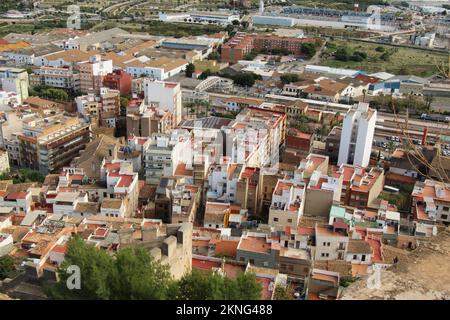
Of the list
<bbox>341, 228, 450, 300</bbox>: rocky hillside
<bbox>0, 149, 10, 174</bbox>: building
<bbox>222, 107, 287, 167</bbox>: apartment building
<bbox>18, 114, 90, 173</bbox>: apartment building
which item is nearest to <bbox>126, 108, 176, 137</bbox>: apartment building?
<bbox>18, 114, 90, 173</bbox>: apartment building

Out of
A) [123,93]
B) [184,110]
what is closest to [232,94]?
[184,110]

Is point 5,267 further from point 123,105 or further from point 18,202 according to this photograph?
point 123,105

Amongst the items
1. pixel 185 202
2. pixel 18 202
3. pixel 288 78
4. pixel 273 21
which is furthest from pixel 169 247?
pixel 273 21

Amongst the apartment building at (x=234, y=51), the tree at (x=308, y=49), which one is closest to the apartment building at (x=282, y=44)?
the tree at (x=308, y=49)

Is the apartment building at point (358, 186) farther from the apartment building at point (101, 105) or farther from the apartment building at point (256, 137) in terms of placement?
the apartment building at point (101, 105)

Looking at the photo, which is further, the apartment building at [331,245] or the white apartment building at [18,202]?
the white apartment building at [18,202]

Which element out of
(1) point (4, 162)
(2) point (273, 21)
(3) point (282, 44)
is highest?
(2) point (273, 21)
